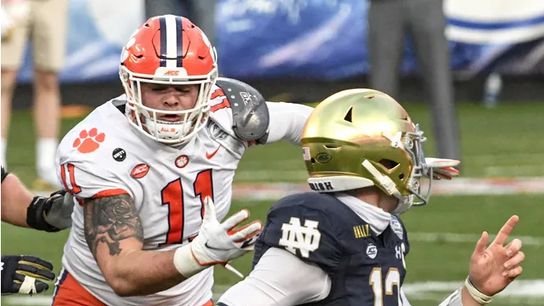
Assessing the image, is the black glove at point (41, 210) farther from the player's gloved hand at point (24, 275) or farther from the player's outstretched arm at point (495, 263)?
the player's outstretched arm at point (495, 263)

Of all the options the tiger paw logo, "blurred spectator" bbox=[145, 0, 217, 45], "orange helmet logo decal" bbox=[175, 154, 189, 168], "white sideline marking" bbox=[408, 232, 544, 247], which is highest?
the tiger paw logo

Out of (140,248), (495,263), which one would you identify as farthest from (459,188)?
(495,263)

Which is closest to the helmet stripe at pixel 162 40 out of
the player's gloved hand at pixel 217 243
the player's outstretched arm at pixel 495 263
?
the player's gloved hand at pixel 217 243

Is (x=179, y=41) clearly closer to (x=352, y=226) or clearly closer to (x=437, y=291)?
(x=352, y=226)

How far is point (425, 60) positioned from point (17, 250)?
3.49m

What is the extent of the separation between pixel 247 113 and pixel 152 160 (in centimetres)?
39

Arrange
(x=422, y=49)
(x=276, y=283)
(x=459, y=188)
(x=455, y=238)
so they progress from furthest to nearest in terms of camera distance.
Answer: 1. (x=422, y=49)
2. (x=459, y=188)
3. (x=455, y=238)
4. (x=276, y=283)

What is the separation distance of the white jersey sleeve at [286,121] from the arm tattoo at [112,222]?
744 millimetres

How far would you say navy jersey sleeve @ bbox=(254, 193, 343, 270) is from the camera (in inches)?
150

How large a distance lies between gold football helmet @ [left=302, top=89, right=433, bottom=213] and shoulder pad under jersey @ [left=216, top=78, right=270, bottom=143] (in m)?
0.76

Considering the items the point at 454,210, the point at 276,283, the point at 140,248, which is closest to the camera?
the point at 276,283

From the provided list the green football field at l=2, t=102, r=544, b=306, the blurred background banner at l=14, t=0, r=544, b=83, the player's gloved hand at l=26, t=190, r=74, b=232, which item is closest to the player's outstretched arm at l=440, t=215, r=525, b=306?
the player's gloved hand at l=26, t=190, r=74, b=232

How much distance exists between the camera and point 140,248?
4422mm

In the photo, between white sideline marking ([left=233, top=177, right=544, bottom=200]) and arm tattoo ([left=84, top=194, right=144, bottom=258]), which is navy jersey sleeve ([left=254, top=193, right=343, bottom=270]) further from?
white sideline marking ([left=233, top=177, right=544, bottom=200])
